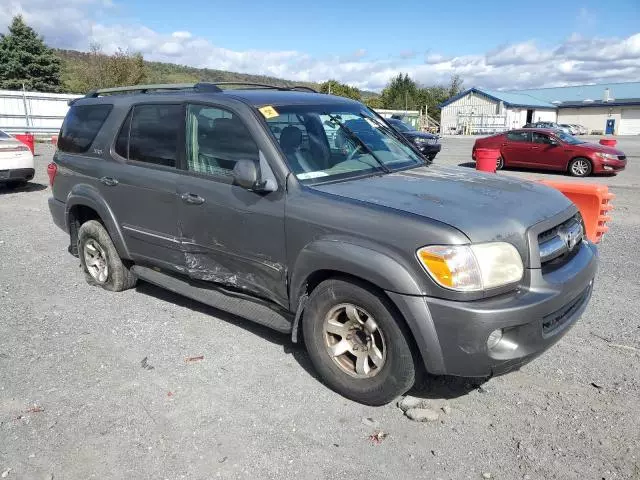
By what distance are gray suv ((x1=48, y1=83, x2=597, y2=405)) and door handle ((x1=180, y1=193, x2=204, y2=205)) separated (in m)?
0.02

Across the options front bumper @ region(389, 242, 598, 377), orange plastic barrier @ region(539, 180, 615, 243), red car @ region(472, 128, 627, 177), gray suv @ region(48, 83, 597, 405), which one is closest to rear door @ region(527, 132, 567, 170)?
red car @ region(472, 128, 627, 177)

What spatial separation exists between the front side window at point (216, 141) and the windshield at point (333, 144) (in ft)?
0.79

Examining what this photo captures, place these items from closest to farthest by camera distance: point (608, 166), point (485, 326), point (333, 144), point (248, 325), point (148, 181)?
point (485, 326) < point (333, 144) < point (148, 181) < point (248, 325) < point (608, 166)

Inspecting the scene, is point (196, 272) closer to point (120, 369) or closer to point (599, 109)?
point (120, 369)

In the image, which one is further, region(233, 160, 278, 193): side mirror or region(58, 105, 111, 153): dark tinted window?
region(58, 105, 111, 153): dark tinted window

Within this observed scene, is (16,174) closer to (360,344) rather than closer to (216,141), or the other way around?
(216,141)

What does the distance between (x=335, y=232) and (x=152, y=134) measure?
7.27 feet

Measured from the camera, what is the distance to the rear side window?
14.5 ft

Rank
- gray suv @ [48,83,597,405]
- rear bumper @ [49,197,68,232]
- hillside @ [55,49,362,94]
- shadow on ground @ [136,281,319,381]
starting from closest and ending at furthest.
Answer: gray suv @ [48,83,597,405] < shadow on ground @ [136,281,319,381] < rear bumper @ [49,197,68,232] < hillside @ [55,49,362,94]

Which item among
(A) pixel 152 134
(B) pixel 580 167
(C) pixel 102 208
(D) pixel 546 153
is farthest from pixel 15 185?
(B) pixel 580 167

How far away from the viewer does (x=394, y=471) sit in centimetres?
280

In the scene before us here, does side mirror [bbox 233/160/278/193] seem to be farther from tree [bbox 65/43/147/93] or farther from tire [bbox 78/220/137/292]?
tree [bbox 65/43/147/93]

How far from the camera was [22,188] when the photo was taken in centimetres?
1239

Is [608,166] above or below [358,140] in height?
below
